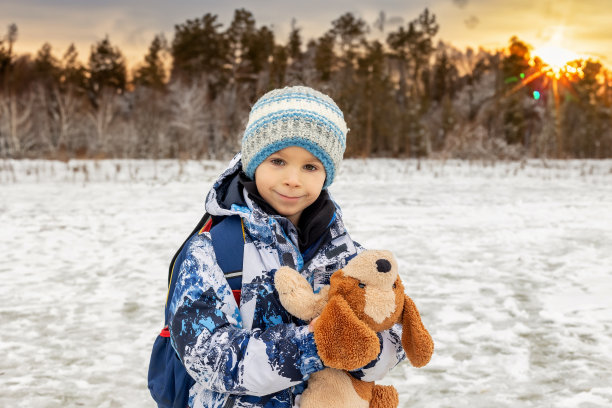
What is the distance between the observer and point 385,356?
1.34 m

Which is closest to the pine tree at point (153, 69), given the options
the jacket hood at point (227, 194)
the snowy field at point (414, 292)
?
the snowy field at point (414, 292)

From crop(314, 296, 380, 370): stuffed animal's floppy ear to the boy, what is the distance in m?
0.06

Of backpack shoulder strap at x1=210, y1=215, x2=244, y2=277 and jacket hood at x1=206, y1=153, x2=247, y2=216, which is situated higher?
jacket hood at x1=206, y1=153, x2=247, y2=216

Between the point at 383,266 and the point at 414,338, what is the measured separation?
0.72ft

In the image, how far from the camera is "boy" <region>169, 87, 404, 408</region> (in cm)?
128

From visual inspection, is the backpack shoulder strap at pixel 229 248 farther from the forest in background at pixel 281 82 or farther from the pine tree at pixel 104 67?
the pine tree at pixel 104 67

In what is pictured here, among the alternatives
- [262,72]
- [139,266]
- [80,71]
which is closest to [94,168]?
[139,266]

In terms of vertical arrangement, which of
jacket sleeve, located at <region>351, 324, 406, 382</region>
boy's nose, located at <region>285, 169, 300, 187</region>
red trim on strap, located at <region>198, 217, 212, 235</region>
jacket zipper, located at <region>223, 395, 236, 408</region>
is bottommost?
jacket zipper, located at <region>223, 395, 236, 408</region>

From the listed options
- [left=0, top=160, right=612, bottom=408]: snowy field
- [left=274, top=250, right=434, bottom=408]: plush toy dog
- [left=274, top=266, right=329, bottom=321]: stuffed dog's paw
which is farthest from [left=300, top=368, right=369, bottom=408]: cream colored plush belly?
[left=0, top=160, right=612, bottom=408]: snowy field

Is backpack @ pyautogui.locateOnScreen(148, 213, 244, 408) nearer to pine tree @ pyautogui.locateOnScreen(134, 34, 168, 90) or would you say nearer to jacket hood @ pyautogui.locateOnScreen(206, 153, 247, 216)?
jacket hood @ pyautogui.locateOnScreen(206, 153, 247, 216)

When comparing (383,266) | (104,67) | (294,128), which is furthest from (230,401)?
(104,67)

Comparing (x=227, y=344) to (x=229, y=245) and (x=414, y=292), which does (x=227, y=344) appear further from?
(x=414, y=292)

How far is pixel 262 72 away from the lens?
4241cm

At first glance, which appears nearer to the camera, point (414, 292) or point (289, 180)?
point (289, 180)
